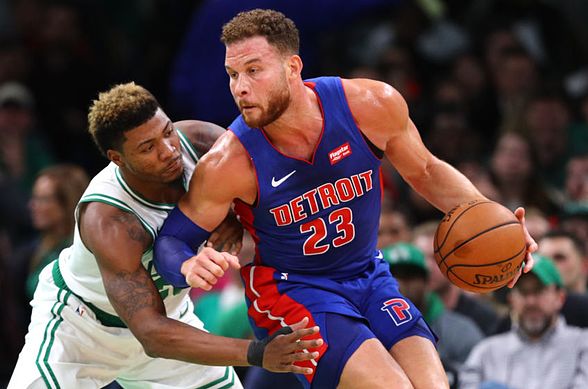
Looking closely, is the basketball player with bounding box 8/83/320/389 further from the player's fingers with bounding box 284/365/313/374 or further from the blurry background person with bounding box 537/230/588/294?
the blurry background person with bounding box 537/230/588/294

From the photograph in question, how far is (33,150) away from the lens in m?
10.7

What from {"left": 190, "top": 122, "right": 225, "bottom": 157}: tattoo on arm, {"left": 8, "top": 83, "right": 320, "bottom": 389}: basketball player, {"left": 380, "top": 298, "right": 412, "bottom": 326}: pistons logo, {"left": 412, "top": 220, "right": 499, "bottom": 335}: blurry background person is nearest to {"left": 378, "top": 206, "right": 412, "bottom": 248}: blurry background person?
{"left": 412, "top": 220, "right": 499, "bottom": 335}: blurry background person

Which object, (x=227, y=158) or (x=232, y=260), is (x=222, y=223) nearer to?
(x=227, y=158)

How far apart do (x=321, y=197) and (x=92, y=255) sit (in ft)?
3.73

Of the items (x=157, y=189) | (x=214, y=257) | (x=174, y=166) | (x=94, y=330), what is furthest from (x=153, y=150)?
(x=94, y=330)

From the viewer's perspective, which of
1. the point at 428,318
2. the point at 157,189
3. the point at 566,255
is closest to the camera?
the point at 157,189

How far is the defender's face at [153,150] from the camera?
518 cm

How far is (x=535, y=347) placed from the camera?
695cm

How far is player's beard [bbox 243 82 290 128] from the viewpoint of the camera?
4961 millimetres

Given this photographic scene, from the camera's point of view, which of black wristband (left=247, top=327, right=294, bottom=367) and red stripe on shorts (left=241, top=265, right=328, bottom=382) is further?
red stripe on shorts (left=241, top=265, right=328, bottom=382)

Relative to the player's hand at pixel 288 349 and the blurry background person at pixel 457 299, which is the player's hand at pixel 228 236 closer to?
the player's hand at pixel 288 349

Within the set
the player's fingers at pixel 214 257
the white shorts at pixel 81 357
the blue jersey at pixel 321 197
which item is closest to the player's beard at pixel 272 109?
the blue jersey at pixel 321 197

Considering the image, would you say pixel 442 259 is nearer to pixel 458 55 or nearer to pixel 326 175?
pixel 326 175

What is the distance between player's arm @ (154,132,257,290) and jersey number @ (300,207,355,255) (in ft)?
0.93
